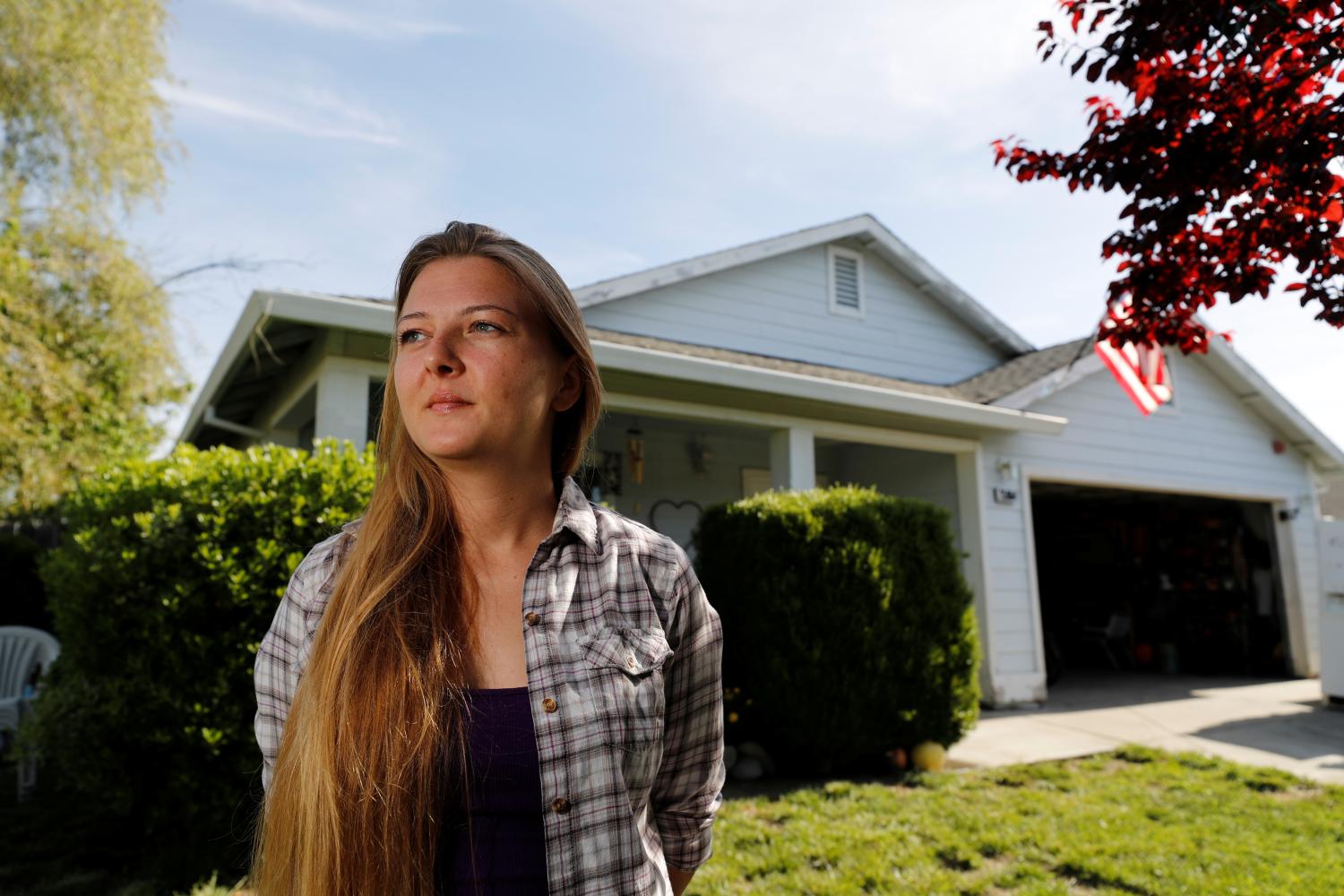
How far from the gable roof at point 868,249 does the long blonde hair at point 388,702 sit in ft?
21.9

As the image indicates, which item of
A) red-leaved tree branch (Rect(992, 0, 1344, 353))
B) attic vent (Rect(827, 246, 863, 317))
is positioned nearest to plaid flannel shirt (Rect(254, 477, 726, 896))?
red-leaved tree branch (Rect(992, 0, 1344, 353))

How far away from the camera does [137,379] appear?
1093cm

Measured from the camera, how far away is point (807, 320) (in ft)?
32.5

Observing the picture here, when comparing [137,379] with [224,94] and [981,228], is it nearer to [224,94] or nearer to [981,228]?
[224,94]

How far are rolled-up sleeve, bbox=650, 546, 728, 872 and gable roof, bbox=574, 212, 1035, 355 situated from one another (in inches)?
266

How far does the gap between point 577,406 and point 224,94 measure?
870 cm

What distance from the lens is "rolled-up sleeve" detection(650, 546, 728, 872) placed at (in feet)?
5.17

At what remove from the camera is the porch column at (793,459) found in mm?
7930

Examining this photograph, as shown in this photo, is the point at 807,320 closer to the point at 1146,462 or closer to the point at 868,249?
the point at 868,249

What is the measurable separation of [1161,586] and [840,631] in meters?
10.8

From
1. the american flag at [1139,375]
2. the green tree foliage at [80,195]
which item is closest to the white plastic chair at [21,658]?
the green tree foliage at [80,195]

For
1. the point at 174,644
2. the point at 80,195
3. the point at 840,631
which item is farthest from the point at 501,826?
the point at 80,195

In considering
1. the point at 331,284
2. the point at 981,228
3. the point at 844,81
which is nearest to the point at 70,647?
the point at 331,284

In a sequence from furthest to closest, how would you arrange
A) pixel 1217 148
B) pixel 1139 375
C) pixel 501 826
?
pixel 1139 375 < pixel 1217 148 < pixel 501 826
